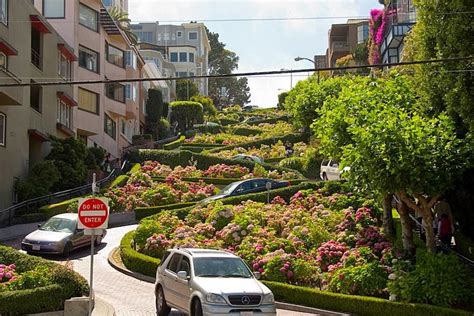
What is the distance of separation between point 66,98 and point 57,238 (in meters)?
20.2

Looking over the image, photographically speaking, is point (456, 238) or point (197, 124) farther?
point (197, 124)

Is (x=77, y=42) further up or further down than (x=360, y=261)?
further up

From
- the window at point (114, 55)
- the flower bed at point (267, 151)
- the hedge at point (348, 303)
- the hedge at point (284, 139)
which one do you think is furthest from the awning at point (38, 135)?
the hedge at point (284, 139)

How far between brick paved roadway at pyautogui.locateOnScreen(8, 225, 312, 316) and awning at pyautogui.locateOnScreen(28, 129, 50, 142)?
10335mm

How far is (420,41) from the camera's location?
20969mm

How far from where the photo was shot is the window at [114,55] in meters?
53.7

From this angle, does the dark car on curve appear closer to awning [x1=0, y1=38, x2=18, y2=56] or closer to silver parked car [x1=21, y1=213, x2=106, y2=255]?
silver parked car [x1=21, y1=213, x2=106, y2=255]

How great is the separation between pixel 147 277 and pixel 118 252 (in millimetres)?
4283

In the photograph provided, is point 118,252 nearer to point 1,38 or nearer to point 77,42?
point 1,38

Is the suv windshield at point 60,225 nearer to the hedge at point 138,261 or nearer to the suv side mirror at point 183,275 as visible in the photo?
the hedge at point 138,261

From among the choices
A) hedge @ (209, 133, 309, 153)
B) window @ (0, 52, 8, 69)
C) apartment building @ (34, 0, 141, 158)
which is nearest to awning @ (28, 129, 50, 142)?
window @ (0, 52, 8, 69)

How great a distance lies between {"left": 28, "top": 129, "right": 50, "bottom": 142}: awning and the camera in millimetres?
36219

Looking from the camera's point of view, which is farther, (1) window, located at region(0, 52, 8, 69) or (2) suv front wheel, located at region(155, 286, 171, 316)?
(1) window, located at region(0, 52, 8, 69)

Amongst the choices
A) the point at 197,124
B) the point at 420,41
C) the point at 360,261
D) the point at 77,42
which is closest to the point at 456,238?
the point at 360,261
